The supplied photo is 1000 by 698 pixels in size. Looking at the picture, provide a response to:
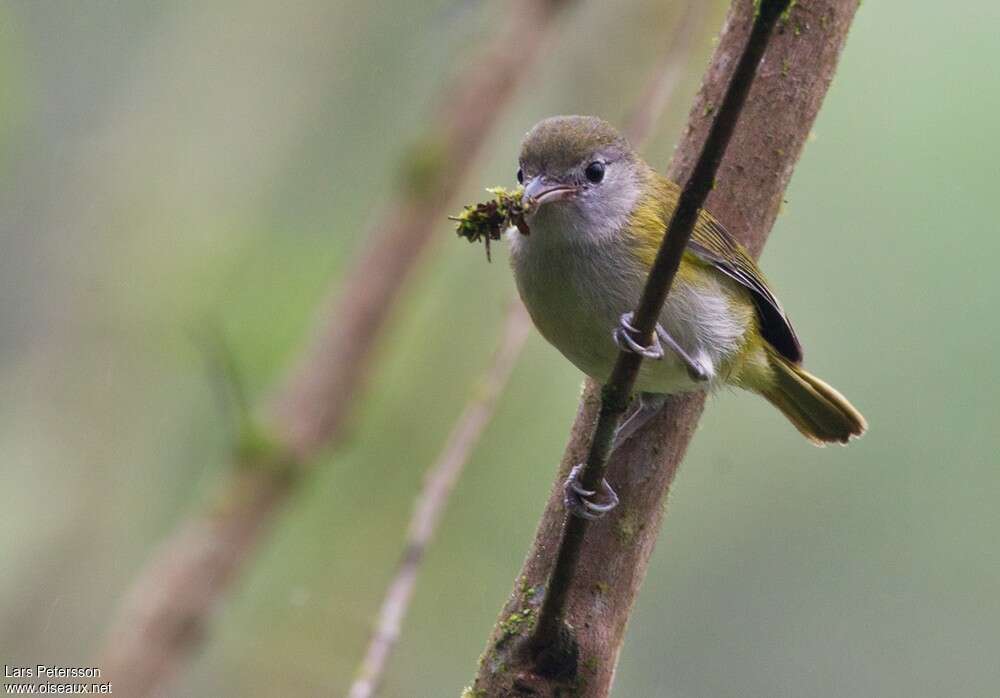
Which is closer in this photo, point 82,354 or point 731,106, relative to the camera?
point 731,106

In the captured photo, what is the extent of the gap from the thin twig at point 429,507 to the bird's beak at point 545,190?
632 millimetres

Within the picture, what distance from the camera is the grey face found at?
3.21 metres

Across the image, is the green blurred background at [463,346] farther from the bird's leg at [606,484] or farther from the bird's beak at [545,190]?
the bird's leg at [606,484]

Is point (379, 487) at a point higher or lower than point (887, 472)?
lower

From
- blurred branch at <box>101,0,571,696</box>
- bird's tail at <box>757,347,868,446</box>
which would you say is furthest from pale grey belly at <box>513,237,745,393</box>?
blurred branch at <box>101,0,571,696</box>

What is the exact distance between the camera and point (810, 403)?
154 inches

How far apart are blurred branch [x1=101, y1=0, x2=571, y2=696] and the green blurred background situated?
235mm

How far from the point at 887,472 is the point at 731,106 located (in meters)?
4.39

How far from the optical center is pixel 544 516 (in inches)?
120

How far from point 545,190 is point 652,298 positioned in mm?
1012

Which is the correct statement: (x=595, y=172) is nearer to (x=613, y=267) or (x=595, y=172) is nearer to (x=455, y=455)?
(x=613, y=267)

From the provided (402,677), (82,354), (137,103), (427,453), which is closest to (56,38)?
(137,103)

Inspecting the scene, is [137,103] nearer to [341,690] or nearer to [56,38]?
[56,38]

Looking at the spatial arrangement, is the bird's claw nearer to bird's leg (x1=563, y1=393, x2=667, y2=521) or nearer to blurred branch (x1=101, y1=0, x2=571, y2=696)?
bird's leg (x1=563, y1=393, x2=667, y2=521)
